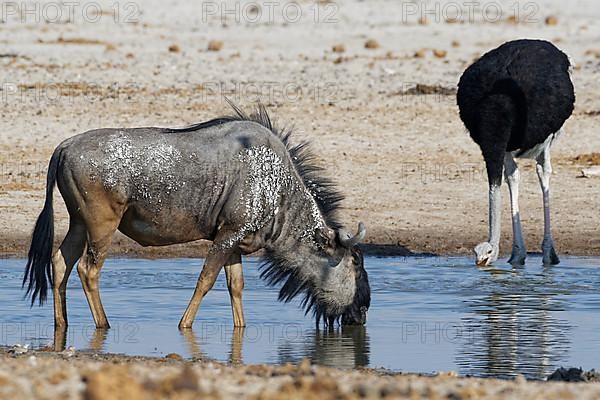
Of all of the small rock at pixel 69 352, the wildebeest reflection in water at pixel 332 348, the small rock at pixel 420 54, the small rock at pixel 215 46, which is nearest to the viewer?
the small rock at pixel 69 352

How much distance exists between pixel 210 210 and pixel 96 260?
904 millimetres

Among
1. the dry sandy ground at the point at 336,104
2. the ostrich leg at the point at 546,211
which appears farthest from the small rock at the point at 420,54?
the ostrich leg at the point at 546,211

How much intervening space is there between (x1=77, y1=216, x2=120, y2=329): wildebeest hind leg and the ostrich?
4006 mm

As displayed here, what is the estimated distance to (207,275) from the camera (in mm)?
9898

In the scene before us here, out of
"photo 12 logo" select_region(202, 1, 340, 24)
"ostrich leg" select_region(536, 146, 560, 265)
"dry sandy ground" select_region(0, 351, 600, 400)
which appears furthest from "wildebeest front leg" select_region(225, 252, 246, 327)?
"photo 12 logo" select_region(202, 1, 340, 24)

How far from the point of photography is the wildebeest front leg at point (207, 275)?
9.86 metres

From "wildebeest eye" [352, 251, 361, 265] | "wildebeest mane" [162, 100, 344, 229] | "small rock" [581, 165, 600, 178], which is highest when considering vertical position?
"wildebeest mane" [162, 100, 344, 229]

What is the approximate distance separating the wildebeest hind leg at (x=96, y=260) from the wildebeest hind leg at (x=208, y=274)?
59 cm

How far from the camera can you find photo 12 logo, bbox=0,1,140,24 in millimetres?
35219

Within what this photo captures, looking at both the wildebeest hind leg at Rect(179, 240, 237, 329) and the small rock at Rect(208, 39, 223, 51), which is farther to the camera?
the small rock at Rect(208, 39, 223, 51)

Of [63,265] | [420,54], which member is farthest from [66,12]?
[63,265]

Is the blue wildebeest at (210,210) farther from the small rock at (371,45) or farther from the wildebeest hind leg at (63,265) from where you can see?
the small rock at (371,45)

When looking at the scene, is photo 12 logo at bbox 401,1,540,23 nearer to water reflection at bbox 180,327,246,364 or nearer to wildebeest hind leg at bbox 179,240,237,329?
wildebeest hind leg at bbox 179,240,237,329

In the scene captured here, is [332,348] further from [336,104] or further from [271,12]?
[271,12]
